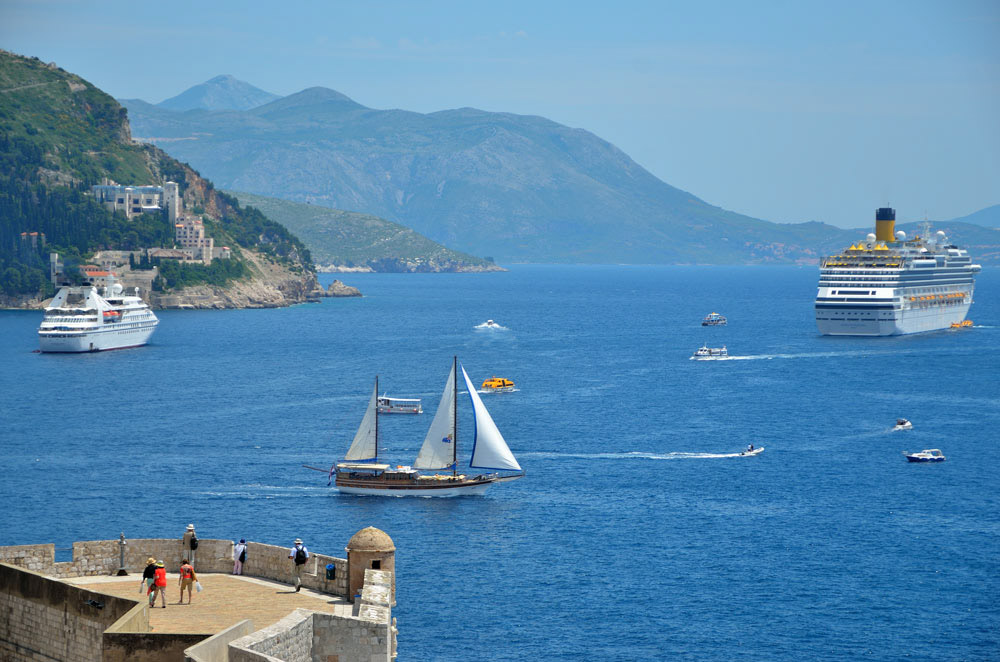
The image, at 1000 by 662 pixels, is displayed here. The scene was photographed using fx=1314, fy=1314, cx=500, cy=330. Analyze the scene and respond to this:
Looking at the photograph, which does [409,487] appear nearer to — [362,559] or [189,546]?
[189,546]

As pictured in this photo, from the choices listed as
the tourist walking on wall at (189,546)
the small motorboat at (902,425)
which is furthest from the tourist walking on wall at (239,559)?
the small motorboat at (902,425)

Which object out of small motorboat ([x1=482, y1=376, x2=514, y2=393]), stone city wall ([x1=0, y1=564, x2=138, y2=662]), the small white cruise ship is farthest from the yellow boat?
stone city wall ([x1=0, y1=564, x2=138, y2=662])

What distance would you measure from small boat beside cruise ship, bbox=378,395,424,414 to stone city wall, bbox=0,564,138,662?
84.3 meters

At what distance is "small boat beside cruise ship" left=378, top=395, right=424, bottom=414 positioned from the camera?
113812mm

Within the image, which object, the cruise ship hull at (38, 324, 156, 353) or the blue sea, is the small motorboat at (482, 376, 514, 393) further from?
the cruise ship hull at (38, 324, 156, 353)

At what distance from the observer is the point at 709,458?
9325cm

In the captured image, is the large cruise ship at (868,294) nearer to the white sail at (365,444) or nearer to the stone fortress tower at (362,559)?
the white sail at (365,444)

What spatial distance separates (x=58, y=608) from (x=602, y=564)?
4007 centimetres

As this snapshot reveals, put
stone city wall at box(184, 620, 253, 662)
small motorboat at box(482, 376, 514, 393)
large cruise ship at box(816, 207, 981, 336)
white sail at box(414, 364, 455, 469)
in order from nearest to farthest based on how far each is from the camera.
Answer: stone city wall at box(184, 620, 253, 662), white sail at box(414, 364, 455, 469), small motorboat at box(482, 376, 514, 393), large cruise ship at box(816, 207, 981, 336)

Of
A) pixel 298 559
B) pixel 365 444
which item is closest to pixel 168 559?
pixel 298 559

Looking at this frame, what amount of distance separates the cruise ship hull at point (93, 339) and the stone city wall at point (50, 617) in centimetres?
14585

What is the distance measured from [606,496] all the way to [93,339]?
10974 centimetres

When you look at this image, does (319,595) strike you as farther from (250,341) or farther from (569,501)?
(250,341)

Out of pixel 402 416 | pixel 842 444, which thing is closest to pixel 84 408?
pixel 402 416
